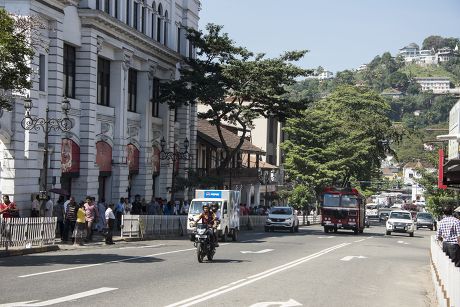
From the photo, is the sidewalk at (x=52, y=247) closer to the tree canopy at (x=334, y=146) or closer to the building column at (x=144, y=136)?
the building column at (x=144, y=136)

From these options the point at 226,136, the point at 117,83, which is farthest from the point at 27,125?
the point at 226,136

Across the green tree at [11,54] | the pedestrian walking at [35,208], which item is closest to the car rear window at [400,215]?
the pedestrian walking at [35,208]

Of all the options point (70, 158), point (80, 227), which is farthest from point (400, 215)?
point (80, 227)

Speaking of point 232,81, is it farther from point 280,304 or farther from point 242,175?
point 280,304

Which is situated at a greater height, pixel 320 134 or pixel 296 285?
→ pixel 320 134

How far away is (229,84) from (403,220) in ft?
50.0

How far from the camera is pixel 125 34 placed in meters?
47.1

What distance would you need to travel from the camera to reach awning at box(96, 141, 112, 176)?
4481 cm

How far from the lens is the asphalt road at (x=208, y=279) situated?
50.0ft

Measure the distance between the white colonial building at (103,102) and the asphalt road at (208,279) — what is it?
24.2 feet

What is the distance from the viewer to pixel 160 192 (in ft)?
186

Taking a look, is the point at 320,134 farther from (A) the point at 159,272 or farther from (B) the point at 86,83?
(A) the point at 159,272

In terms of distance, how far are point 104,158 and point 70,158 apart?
4.91 metres

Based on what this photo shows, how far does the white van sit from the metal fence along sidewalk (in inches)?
388
